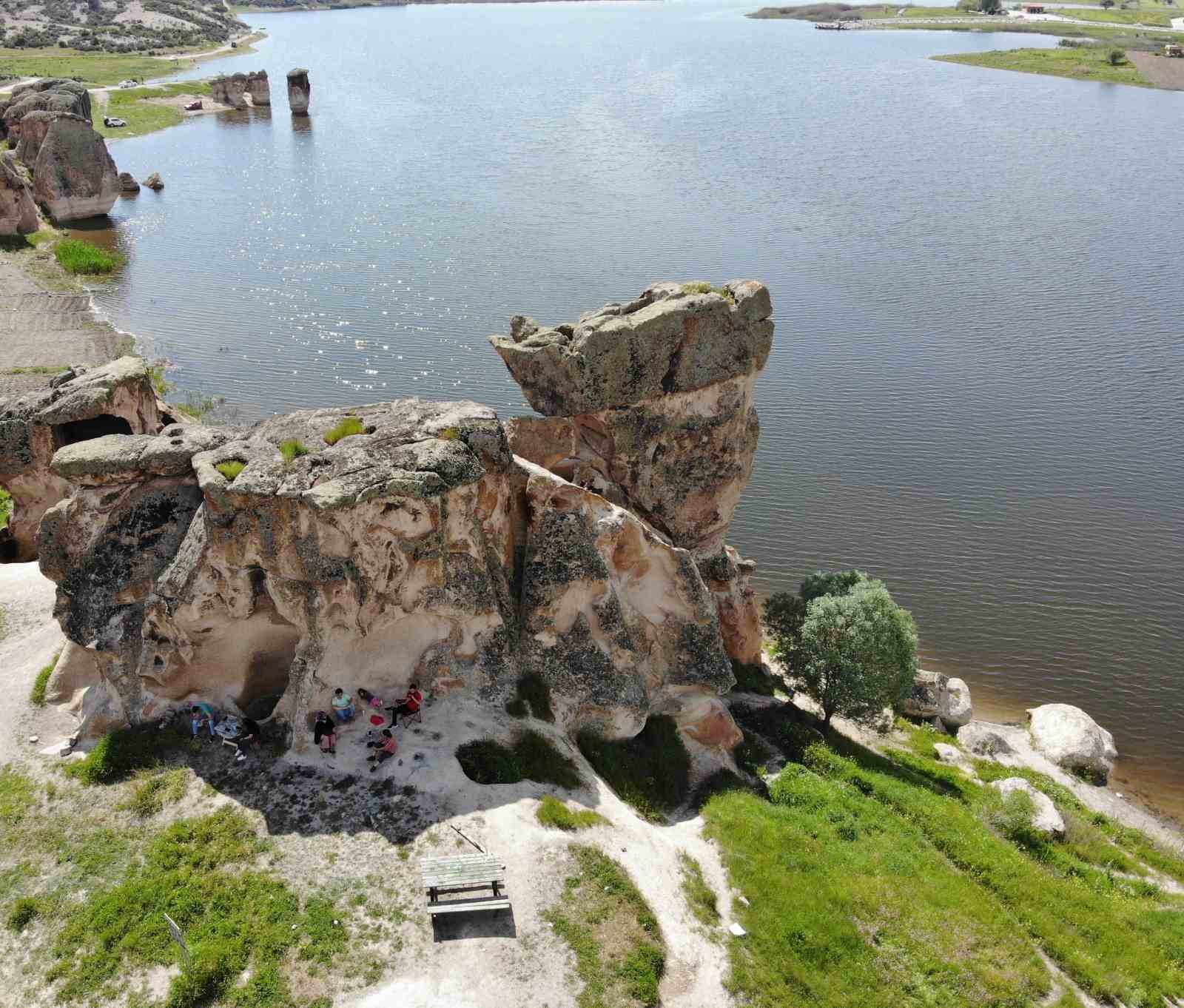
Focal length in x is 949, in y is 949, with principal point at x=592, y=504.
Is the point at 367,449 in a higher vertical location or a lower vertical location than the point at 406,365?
higher

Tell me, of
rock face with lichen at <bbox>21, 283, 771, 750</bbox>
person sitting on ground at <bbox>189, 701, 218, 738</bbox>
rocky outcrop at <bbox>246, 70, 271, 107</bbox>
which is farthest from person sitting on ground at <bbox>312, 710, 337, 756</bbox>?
rocky outcrop at <bbox>246, 70, 271, 107</bbox>

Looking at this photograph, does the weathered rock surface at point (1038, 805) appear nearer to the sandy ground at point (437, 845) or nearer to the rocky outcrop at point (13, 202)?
the sandy ground at point (437, 845)

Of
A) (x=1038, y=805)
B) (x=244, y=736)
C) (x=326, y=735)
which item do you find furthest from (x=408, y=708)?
(x=1038, y=805)

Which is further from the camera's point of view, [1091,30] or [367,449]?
[1091,30]

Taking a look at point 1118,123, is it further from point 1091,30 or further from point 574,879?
point 574,879

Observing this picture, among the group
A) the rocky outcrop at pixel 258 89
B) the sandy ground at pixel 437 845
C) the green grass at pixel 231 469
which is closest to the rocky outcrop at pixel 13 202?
the sandy ground at pixel 437 845

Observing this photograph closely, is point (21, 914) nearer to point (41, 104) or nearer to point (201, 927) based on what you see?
point (201, 927)

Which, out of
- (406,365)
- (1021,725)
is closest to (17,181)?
(406,365)
